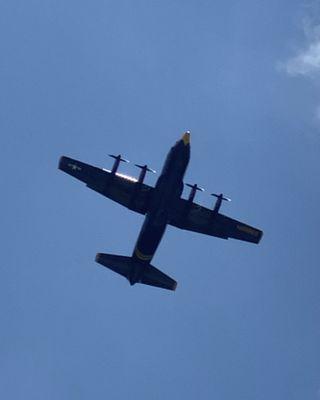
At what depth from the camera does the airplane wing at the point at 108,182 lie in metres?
91.2

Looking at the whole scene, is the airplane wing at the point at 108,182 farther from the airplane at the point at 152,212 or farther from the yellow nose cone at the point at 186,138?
the yellow nose cone at the point at 186,138

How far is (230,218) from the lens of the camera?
95.1 metres

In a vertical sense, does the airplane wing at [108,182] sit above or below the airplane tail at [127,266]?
above

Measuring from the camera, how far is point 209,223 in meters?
94.0

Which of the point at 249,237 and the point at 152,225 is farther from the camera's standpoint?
the point at 249,237

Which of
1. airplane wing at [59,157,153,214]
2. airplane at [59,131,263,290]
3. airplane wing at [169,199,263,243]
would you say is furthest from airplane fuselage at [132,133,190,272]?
airplane wing at [169,199,263,243]

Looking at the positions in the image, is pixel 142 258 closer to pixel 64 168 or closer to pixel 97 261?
pixel 97 261

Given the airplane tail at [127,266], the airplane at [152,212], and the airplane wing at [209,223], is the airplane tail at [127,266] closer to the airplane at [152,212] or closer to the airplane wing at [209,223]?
the airplane at [152,212]

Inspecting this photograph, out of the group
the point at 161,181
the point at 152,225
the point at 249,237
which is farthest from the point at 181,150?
the point at 249,237

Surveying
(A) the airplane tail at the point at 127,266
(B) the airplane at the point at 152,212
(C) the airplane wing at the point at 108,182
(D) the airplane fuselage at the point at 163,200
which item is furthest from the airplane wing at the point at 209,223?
→ (A) the airplane tail at the point at 127,266

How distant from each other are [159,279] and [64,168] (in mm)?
16509

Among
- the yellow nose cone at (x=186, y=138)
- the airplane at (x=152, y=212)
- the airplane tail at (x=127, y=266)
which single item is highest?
the yellow nose cone at (x=186, y=138)

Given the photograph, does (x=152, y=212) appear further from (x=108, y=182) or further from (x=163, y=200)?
(x=108, y=182)

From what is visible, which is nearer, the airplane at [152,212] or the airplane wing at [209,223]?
the airplane at [152,212]
